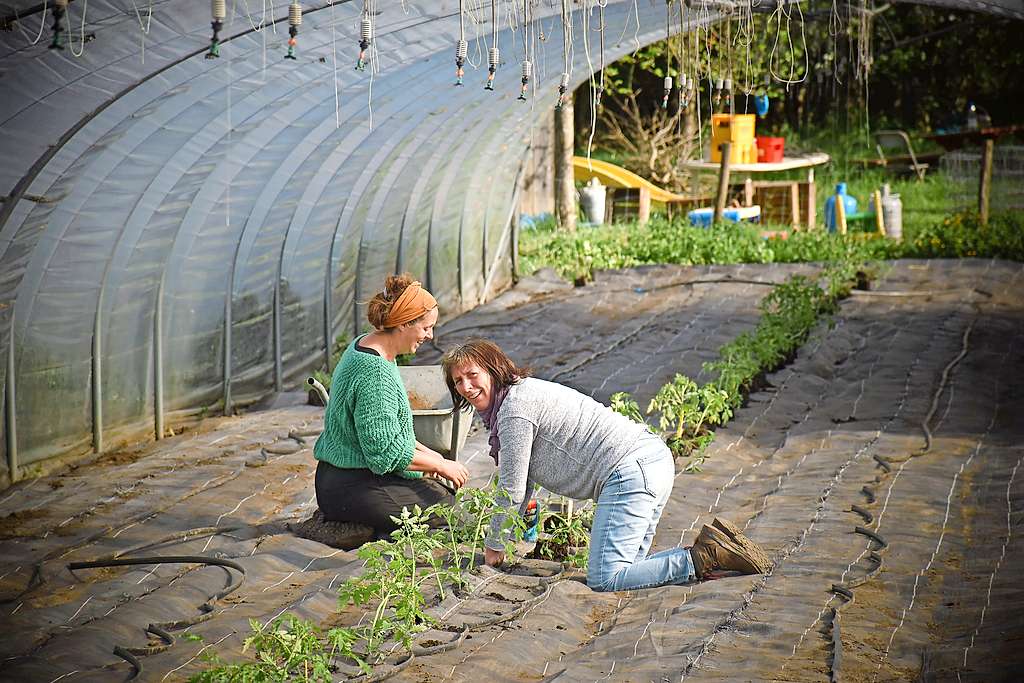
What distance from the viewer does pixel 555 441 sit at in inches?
168

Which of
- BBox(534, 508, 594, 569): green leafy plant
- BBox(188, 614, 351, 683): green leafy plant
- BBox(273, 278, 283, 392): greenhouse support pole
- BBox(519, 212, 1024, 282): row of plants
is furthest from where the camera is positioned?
BBox(519, 212, 1024, 282): row of plants

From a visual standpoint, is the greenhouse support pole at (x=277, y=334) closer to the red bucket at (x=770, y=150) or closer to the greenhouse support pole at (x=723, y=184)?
the greenhouse support pole at (x=723, y=184)

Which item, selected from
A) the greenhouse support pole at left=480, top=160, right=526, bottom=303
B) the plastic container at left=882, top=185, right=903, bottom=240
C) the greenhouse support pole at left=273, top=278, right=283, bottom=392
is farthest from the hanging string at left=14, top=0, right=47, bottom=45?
the plastic container at left=882, top=185, right=903, bottom=240

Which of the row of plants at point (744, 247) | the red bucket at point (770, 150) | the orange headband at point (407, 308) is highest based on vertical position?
the red bucket at point (770, 150)

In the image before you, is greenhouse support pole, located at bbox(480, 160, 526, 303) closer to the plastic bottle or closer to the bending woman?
the plastic bottle

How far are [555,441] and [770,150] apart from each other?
44.5 feet

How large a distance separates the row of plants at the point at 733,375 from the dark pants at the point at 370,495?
1.26 meters

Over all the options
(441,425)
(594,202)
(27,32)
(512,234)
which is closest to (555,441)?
(441,425)

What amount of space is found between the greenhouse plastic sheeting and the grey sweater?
270 cm

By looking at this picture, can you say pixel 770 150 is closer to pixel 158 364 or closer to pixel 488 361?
pixel 158 364

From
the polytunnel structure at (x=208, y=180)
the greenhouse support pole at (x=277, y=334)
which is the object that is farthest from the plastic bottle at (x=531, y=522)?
the greenhouse support pole at (x=277, y=334)

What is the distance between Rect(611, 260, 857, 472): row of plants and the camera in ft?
22.0

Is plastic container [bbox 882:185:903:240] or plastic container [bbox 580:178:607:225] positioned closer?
plastic container [bbox 882:185:903:240]

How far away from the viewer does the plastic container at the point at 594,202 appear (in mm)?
16766
